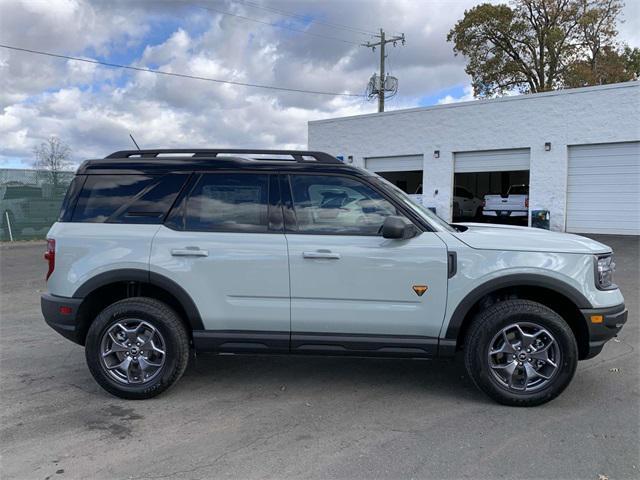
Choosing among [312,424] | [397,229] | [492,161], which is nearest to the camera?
[312,424]

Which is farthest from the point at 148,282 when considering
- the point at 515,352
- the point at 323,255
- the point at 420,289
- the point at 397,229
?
the point at 515,352

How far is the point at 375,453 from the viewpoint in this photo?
11.3 ft

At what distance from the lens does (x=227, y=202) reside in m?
4.44

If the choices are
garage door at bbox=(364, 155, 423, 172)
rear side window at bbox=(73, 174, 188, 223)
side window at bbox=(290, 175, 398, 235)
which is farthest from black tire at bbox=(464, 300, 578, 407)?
garage door at bbox=(364, 155, 423, 172)

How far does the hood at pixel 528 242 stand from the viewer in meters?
4.14

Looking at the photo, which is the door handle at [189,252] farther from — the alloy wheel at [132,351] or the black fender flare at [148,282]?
the alloy wheel at [132,351]

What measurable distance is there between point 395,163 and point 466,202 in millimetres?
3440

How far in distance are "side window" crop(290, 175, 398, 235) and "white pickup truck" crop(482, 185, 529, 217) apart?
16486 mm

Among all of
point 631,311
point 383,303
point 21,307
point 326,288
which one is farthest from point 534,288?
Answer: point 21,307

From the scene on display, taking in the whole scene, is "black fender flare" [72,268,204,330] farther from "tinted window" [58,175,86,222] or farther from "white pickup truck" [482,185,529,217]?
"white pickup truck" [482,185,529,217]

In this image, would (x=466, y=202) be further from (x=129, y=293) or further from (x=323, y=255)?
(x=129, y=293)

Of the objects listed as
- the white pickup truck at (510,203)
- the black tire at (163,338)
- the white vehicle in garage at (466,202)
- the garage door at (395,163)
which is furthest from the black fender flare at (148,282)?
the garage door at (395,163)

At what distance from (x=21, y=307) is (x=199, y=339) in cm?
507

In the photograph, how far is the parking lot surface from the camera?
10.8ft
